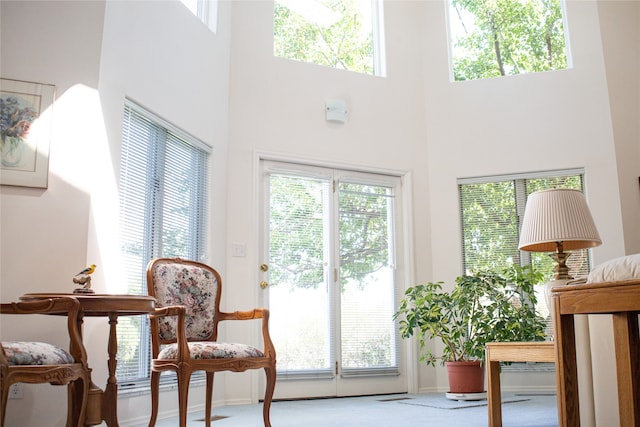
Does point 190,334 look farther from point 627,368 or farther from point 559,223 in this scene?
point 627,368

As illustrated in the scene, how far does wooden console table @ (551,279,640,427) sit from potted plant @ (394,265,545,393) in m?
2.99

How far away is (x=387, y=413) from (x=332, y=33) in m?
3.59

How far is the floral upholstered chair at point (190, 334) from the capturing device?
2977mm

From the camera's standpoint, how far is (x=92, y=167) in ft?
11.3

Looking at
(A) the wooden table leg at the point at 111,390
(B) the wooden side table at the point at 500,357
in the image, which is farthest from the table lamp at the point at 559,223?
(A) the wooden table leg at the point at 111,390

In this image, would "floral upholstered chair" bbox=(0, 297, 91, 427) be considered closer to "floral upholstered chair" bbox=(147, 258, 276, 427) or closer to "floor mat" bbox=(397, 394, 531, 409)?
"floral upholstered chair" bbox=(147, 258, 276, 427)

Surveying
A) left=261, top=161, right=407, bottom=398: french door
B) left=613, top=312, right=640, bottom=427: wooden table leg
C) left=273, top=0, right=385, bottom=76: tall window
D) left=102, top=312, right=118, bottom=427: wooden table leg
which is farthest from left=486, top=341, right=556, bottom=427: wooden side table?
left=273, top=0, right=385, bottom=76: tall window

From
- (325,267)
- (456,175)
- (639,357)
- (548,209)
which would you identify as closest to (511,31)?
(456,175)

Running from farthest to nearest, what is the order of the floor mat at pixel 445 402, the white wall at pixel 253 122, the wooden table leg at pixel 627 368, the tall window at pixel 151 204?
the floor mat at pixel 445 402 → the tall window at pixel 151 204 → the white wall at pixel 253 122 → the wooden table leg at pixel 627 368

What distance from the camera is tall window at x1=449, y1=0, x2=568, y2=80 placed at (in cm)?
611

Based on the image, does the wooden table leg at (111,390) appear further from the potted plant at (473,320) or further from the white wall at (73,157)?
the potted plant at (473,320)

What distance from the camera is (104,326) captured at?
3471 millimetres

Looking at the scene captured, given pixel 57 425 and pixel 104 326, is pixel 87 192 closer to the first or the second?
pixel 104 326

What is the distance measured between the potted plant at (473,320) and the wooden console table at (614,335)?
9.82ft
